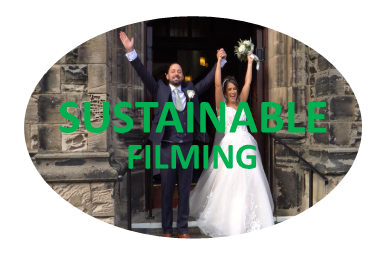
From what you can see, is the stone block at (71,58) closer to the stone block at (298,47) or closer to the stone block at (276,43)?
the stone block at (276,43)

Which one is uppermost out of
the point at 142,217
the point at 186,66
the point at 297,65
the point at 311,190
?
the point at 186,66

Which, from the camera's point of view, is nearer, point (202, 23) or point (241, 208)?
point (241, 208)

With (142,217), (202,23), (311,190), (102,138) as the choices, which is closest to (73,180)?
(102,138)

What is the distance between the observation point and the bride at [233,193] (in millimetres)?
3490

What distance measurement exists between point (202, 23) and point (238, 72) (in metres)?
1.22

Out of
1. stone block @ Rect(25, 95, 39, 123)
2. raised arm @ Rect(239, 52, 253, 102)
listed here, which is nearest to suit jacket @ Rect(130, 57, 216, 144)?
raised arm @ Rect(239, 52, 253, 102)

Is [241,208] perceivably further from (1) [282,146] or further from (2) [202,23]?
(2) [202,23]

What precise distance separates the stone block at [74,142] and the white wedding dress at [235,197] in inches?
49.2

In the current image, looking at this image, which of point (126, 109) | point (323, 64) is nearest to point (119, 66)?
point (126, 109)

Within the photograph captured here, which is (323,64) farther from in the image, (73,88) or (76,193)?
(76,193)

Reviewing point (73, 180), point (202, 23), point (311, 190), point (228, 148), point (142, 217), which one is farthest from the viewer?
point (202, 23)

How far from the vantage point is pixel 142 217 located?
4.11 m

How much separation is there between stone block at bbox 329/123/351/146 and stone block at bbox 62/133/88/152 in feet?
7.78

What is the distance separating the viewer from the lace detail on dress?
3.49 meters
